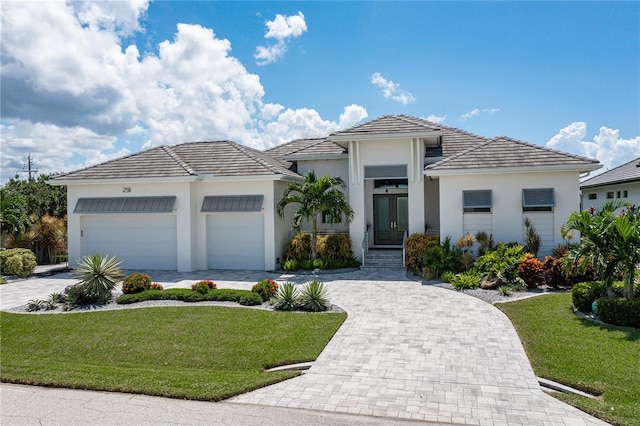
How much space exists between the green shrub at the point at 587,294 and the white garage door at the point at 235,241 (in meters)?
12.4

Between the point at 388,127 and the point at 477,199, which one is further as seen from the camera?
the point at 388,127

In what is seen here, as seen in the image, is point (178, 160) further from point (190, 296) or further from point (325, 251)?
point (190, 296)

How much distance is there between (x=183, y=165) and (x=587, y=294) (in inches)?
644

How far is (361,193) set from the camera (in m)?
19.8

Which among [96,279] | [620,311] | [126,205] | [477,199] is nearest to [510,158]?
[477,199]

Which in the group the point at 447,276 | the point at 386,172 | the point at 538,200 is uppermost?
the point at 386,172

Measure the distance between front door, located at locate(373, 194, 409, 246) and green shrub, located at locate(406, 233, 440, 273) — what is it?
347 centimetres

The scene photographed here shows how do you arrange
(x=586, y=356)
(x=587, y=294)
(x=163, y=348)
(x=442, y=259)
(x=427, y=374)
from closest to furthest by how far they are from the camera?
(x=427, y=374), (x=586, y=356), (x=163, y=348), (x=587, y=294), (x=442, y=259)

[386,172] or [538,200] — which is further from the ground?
[386,172]

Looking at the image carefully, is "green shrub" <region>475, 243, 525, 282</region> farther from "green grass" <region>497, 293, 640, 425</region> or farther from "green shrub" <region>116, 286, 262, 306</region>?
"green shrub" <region>116, 286, 262, 306</region>

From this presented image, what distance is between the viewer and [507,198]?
17.1 m

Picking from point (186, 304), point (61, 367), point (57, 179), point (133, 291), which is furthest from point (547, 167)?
point (57, 179)

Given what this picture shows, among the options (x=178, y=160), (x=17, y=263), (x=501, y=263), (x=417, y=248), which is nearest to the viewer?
(x=501, y=263)

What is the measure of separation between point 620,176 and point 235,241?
2567 cm
